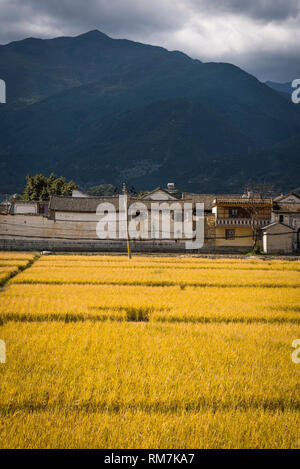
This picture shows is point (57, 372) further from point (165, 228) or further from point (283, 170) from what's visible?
point (283, 170)

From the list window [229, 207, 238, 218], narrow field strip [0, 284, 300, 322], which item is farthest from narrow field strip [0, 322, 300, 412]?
window [229, 207, 238, 218]

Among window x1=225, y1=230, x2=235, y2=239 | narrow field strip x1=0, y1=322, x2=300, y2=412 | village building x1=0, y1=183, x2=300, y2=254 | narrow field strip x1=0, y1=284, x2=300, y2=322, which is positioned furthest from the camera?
window x1=225, y1=230, x2=235, y2=239

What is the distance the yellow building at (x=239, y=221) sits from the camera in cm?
4191

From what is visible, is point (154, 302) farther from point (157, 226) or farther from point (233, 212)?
point (233, 212)

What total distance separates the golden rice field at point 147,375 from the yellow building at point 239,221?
1232 inches

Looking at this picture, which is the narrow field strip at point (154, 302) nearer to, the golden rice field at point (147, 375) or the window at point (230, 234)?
the golden rice field at point (147, 375)

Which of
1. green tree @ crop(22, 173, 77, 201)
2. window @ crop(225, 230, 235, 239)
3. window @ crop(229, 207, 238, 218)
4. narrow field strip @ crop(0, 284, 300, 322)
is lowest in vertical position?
narrow field strip @ crop(0, 284, 300, 322)

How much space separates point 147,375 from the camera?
5.58 meters

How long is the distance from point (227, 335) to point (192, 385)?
2865 mm

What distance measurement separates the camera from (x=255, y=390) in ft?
16.9

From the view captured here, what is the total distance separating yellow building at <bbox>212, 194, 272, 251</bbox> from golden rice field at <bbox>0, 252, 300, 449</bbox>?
3128cm

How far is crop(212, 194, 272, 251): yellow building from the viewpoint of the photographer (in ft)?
137

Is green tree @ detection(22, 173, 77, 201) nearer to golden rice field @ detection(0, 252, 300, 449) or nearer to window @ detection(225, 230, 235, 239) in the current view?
window @ detection(225, 230, 235, 239)
